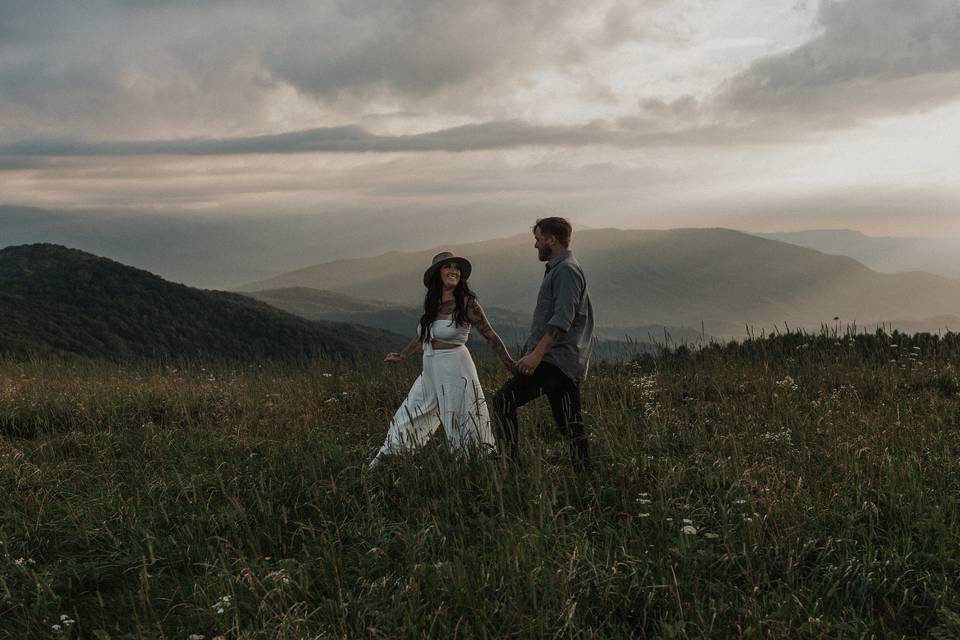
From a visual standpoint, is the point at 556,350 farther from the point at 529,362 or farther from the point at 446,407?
the point at 446,407

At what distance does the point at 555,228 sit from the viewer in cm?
631

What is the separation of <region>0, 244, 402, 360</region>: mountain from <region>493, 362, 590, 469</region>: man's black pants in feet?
88.2

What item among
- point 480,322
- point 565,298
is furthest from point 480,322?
point 565,298

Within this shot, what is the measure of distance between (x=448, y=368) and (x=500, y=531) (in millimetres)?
2142

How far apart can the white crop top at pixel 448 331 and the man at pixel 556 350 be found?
27.8 inches

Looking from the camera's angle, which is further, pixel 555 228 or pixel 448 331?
pixel 448 331

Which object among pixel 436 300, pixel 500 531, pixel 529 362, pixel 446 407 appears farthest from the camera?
pixel 436 300

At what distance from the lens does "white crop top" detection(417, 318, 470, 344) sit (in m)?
6.80

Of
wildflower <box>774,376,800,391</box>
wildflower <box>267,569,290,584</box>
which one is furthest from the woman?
wildflower <box>774,376,800,391</box>

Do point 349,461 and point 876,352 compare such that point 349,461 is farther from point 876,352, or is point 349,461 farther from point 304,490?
point 876,352

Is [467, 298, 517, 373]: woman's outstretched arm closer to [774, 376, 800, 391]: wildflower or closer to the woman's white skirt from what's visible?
the woman's white skirt

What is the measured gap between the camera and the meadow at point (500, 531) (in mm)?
4109

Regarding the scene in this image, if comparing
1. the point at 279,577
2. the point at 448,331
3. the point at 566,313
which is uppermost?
the point at 566,313

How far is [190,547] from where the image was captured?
5.20 metres
